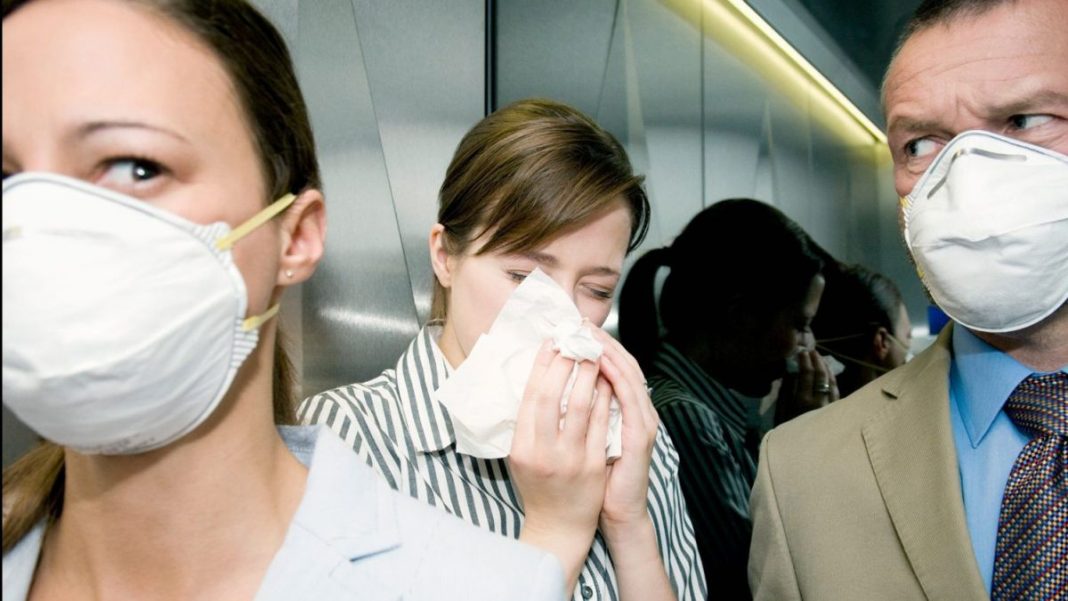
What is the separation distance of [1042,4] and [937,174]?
275 mm

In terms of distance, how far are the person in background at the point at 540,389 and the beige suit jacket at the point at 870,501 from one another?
0.19 m

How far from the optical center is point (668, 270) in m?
2.30

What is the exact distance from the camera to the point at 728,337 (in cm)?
215

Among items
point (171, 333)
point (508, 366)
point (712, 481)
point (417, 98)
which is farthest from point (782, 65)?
point (171, 333)

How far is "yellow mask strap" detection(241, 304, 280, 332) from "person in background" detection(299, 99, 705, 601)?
0.42 meters

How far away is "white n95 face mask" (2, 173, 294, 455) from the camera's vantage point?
684 mm

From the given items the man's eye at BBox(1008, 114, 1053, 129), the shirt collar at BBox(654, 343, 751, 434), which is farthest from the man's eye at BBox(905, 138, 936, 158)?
the shirt collar at BBox(654, 343, 751, 434)

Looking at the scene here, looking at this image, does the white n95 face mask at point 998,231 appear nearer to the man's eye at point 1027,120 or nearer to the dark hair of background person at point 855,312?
the man's eye at point 1027,120

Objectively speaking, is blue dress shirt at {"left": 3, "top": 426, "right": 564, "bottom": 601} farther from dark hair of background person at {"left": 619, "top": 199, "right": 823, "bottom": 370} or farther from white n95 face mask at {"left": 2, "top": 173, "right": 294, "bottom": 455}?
dark hair of background person at {"left": 619, "top": 199, "right": 823, "bottom": 370}

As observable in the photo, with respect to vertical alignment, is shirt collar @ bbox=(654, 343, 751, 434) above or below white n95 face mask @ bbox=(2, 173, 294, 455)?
below

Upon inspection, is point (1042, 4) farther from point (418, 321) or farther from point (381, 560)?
point (418, 321)

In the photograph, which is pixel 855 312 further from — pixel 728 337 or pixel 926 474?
pixel 926 474

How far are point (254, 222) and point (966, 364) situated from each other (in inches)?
41.5

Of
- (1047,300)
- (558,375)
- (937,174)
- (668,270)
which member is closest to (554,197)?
(558,375)
